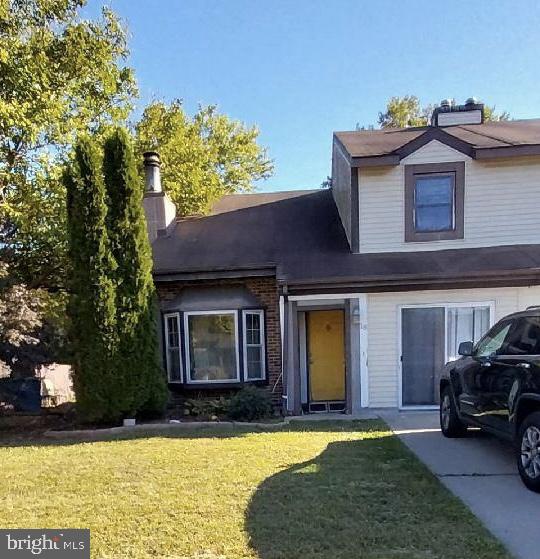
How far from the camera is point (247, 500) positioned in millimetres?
4508

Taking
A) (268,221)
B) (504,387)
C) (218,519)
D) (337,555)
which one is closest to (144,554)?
(218,519)

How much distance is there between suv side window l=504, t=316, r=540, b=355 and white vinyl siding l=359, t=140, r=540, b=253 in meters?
4.49

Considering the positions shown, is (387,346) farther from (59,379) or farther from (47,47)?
(59,379)

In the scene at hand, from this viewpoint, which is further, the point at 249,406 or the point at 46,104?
the point at 46,104

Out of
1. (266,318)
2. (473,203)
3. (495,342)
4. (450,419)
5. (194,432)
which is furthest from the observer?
(266,318)

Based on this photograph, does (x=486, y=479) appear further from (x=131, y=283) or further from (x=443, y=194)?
(x=131, y=283)

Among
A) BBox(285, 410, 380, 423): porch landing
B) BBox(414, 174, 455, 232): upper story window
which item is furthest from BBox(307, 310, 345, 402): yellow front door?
BBox(414, 174, 455, 232): upper story window

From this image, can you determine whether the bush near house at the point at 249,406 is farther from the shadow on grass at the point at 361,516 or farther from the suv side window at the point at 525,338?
the suv side window at the point at 525,338

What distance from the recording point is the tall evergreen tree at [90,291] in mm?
8398

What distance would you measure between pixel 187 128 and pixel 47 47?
10034 millimetres

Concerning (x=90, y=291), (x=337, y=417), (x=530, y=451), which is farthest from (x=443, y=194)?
(x=90, y=291)

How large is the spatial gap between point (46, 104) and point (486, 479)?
992 cm

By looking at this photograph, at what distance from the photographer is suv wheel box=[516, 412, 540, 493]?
457 cm

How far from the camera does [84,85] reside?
10773 mm
